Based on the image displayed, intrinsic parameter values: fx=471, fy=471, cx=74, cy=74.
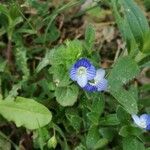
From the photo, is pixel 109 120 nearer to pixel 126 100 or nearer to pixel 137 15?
pixel 126 100

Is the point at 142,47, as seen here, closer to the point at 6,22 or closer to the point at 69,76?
the point at 69,76

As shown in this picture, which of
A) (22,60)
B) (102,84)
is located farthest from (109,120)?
(22,60)

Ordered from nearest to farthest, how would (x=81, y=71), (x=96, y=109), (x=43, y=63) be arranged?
(x=81, y=71), (x=96, y=109), (x=43, y=63)

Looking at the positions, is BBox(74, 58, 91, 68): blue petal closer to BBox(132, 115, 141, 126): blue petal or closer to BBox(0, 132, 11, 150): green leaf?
BBox(132, 115, 141, 126): blue petal

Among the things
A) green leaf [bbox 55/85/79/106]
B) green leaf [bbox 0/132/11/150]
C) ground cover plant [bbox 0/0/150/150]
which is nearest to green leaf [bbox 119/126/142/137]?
ground cover plant [bbox 0/0/150/150]

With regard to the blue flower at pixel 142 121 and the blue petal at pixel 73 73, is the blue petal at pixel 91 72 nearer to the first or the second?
the blue petal at pixel 73 73

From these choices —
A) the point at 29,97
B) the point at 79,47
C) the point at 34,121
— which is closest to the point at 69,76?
the point at 79,47

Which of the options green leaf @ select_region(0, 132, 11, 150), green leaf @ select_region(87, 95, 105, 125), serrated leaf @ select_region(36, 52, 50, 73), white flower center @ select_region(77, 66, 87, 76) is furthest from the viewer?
serrated leaf @ select_region(36, 52, 50, 73)
